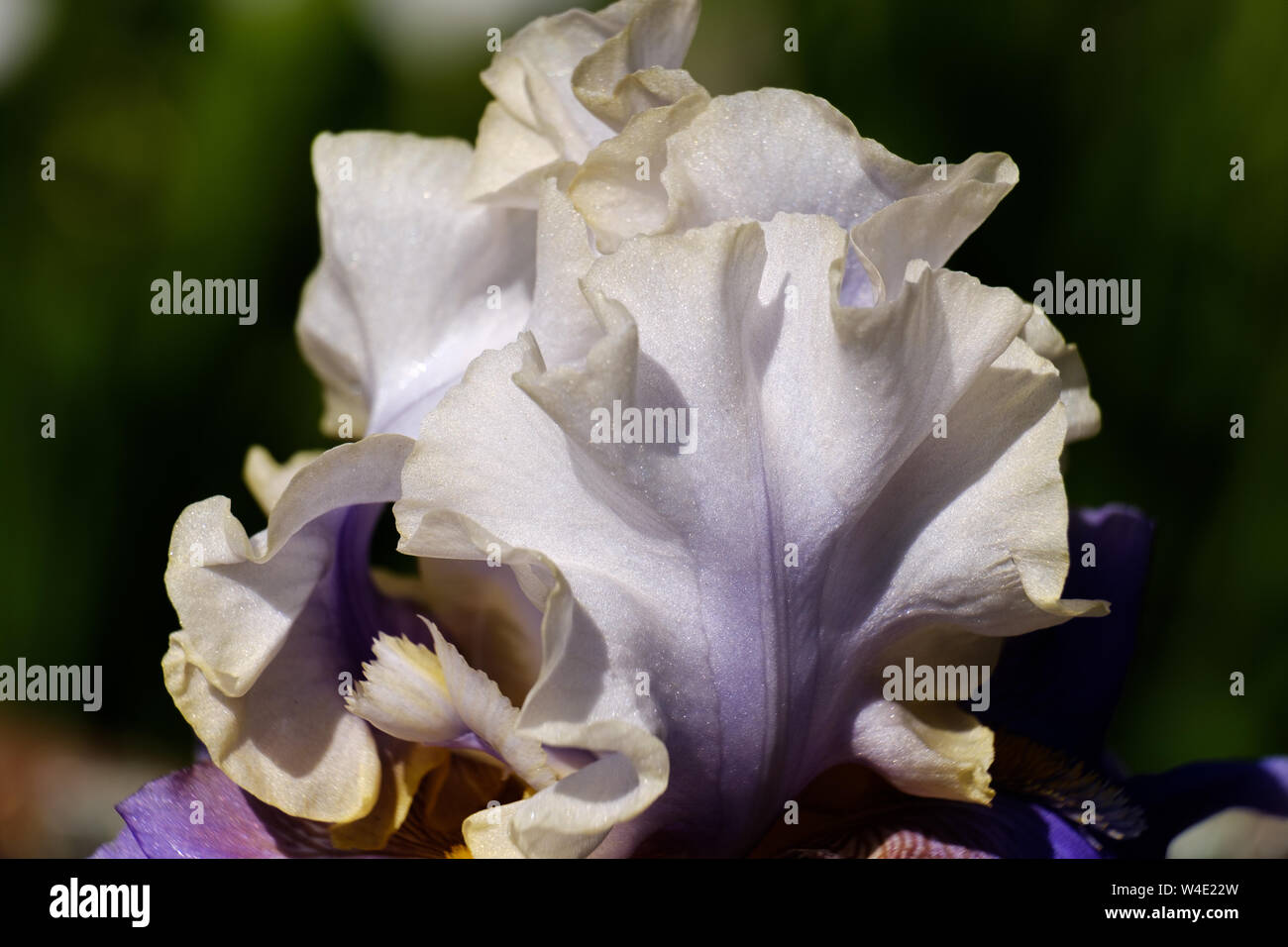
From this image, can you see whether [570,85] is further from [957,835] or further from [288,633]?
[957,835]

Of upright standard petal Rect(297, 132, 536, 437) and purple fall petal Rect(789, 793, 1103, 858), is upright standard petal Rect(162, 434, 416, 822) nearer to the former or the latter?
upright standard petal Rect(297, 132, 536, 437)

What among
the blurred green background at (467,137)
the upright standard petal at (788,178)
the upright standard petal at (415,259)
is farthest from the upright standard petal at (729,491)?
the blurred green background at (467,137)

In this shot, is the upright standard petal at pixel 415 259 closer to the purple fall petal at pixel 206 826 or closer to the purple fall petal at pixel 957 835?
the purple fall petal at pixel 206 826

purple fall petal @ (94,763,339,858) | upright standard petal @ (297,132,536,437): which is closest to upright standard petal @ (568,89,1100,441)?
Result: upright standard petal @ (297,132,536,437)

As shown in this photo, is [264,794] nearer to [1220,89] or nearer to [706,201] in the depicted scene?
[706,201]

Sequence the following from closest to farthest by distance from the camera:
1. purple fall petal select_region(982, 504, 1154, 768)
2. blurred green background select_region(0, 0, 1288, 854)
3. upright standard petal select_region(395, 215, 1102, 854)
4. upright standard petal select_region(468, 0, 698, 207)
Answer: upright standard petal select_region(395, 215, 1102, 854)
upright standard petal select_region(468, 0, 698, 207)
purple fall petal select_region(982, 504, 1154, 768)
blurred green background select_region(0, 0, 1288, 854)

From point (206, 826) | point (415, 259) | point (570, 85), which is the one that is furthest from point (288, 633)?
point (570, 85)
